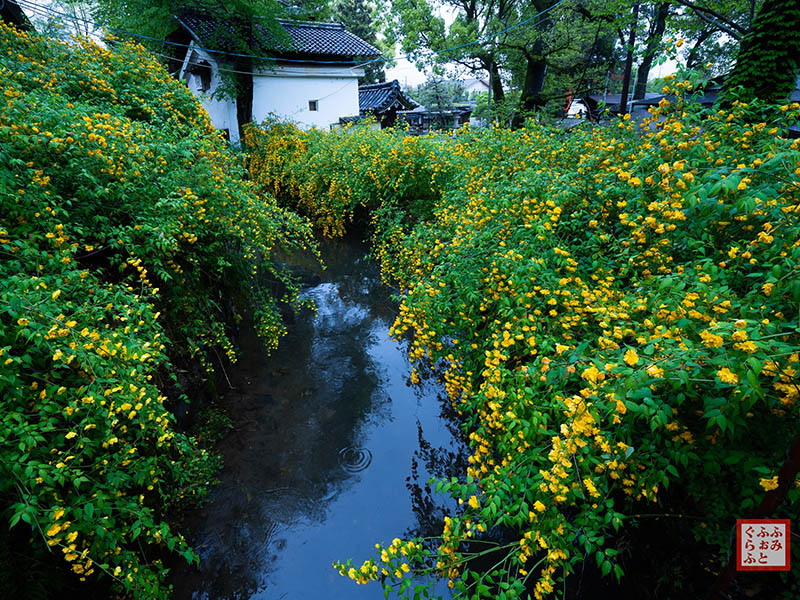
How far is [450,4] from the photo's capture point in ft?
55.2

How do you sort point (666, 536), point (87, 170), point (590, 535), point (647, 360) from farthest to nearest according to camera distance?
point (87, 170)
point (666, 536)
point (590, 535)
point (647, 360)

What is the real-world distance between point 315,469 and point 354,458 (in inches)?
17.6

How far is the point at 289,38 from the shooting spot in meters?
13.3

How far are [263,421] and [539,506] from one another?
151 inches

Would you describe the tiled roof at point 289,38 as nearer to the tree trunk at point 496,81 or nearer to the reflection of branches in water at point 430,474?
the tree trunk at point 496,81

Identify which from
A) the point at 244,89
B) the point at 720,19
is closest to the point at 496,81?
the point at 720,19

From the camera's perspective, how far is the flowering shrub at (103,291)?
2033 mm

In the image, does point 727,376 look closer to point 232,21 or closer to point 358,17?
point 232,21

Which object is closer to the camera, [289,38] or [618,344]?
[618,344]

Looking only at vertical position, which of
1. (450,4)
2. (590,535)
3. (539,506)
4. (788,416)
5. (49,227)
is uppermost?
(450,4)

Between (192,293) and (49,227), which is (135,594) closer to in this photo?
(49,227)

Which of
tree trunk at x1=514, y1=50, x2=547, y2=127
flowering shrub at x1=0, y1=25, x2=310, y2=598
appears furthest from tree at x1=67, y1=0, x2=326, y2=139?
tree trunk at x1=514, y1=50, x2=547, y2=127

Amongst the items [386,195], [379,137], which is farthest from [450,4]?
[386,195]
